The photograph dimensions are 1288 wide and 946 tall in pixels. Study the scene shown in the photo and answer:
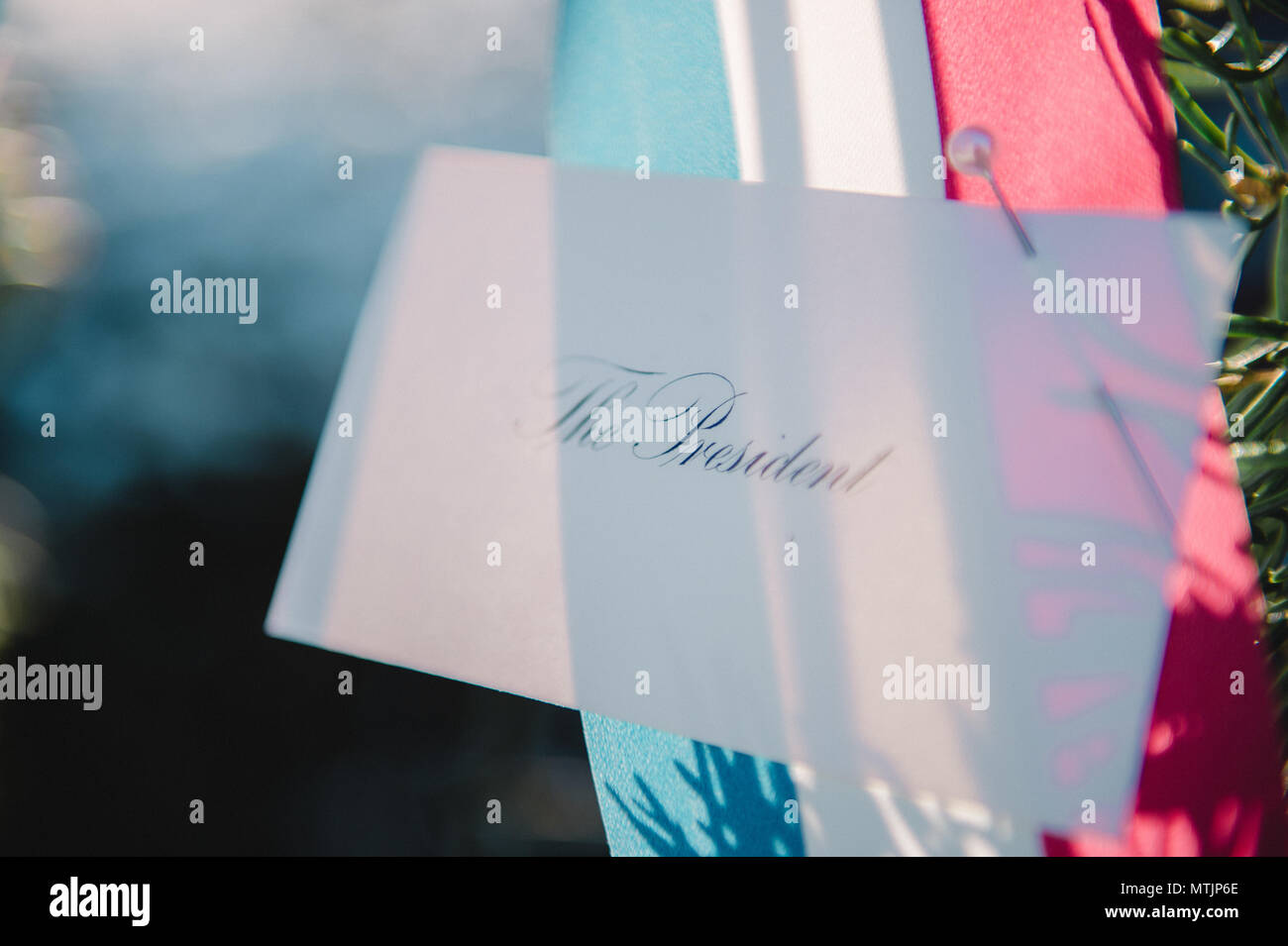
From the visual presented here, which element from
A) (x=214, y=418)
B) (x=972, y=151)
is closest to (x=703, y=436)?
(x=972, y=151)

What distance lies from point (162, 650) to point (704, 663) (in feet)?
2.11

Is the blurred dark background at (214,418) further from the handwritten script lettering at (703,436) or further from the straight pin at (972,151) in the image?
the straight pin at (972,151)

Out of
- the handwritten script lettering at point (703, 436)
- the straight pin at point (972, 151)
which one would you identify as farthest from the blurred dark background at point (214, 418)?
the straight pin at point (972, 151)

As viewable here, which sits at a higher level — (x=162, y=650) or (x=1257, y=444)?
(x=1257, y=444)

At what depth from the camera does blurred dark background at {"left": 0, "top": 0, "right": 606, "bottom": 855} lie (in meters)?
0.82

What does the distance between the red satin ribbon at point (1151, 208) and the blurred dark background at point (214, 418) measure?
50 centimetres

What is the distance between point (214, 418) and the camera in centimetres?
97

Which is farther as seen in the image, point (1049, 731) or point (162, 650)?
point (162, 650)

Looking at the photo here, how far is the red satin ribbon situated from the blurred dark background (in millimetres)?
497

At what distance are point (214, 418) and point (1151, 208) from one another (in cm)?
116

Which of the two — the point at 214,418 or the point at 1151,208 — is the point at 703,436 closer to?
the point at 1151,208
